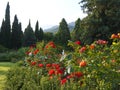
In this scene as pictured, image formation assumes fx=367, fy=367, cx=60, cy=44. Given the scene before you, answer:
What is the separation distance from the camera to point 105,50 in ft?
22.5

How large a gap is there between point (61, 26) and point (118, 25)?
69.5 ft

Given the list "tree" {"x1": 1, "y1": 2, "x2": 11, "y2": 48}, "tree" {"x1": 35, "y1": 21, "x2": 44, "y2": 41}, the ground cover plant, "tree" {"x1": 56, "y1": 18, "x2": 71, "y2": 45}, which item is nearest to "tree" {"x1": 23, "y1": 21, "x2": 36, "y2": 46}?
"tree" {"x1": 1, "y1": 2, "x2": 11, "y2": 48}

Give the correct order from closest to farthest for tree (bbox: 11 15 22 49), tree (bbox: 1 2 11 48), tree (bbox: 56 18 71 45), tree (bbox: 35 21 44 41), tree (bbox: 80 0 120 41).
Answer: tree (bbox: 80 0 120 41) → tree (bbox: 1 2 11 48) → tree (bbox: 11 15 22 49) → tree (bbox: 56 18 71 45) → tree (bbox: 35 21 44 41)

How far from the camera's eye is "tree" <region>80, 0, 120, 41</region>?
4069 cm

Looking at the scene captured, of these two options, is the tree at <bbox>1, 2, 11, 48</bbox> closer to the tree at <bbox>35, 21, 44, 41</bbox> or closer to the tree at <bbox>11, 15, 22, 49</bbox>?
the tree at <bbox>11, 15, 22, 49</bbox>

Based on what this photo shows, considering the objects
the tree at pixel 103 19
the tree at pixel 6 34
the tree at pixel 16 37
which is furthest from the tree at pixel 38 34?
the tree at pixel 103 19

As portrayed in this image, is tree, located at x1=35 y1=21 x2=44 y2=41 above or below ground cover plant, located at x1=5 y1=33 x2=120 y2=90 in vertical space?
above

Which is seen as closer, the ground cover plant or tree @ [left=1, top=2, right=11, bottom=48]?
the ground cover plant

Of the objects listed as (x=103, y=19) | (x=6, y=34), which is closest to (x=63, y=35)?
(x=6, y=34)

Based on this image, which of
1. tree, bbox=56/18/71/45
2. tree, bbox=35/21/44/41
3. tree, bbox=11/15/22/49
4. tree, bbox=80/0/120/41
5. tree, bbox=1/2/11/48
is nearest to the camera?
tree, bbox=80/0/120/41

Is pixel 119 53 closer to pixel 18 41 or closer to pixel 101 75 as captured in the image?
pixel 101 75

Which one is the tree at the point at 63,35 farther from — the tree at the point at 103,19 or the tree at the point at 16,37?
the tree at the point at 103,19

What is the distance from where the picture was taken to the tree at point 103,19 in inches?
1602

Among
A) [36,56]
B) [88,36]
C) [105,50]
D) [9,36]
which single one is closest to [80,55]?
[105,50]
